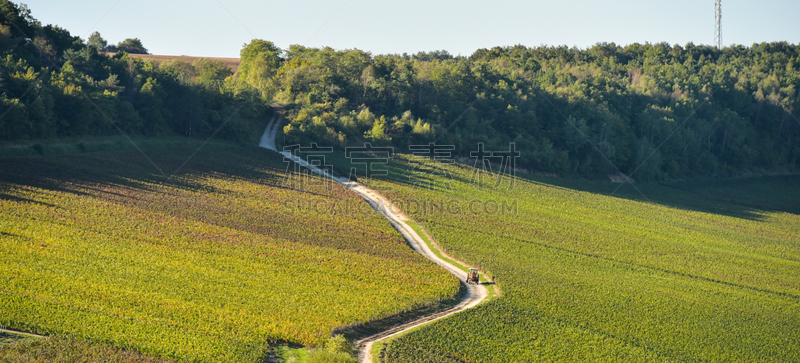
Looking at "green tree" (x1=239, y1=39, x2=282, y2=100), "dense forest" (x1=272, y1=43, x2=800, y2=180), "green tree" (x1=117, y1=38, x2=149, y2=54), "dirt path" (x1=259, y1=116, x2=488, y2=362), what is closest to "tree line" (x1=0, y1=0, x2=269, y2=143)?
"dirt path" (x1=259, y1=116, x2=488, y2=362)

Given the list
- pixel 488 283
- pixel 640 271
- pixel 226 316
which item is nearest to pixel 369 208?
pixel 488 283

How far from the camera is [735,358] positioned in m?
28.7

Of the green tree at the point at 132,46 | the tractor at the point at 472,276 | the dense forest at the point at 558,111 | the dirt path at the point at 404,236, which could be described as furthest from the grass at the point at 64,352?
the green tree at the point at 132,46

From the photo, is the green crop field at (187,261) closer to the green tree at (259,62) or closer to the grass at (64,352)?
the grass at (64,352)

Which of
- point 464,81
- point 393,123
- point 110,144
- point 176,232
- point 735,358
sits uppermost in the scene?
point 464,81

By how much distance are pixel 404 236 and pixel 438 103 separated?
55.4 metres

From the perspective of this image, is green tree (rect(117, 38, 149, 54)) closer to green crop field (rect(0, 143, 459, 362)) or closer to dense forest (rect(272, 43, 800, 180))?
dense forest (rect(272, 43, 800, 180))

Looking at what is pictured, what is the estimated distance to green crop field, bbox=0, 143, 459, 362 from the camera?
2269 cm

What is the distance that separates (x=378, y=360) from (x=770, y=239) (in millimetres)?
53704

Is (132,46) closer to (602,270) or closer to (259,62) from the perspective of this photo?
(259,62)

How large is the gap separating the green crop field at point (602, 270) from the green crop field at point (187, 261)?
471 cm

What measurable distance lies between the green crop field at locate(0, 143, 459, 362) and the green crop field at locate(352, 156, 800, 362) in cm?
471

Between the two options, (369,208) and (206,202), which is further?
(369,208)

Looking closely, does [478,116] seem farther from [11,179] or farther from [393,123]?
[11,179]
